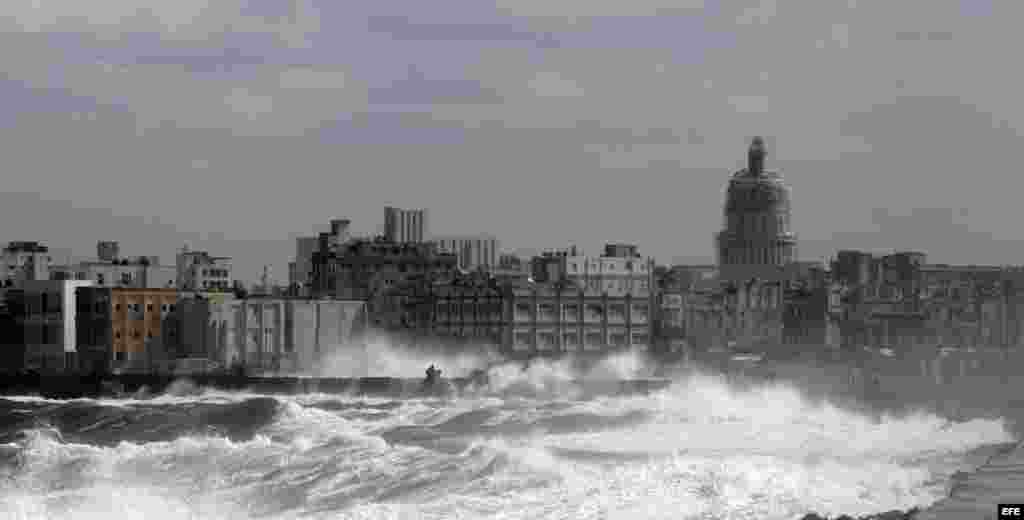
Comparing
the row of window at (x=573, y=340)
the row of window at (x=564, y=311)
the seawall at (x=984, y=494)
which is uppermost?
the row of window at (x=564, y=311)

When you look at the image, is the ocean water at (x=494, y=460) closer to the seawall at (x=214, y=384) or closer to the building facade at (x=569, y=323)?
the seawall at (x=214, y=384)

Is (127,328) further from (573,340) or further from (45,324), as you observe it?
(573,340)

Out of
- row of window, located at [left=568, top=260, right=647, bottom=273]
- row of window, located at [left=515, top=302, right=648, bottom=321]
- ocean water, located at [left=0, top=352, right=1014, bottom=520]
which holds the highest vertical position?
row of window, located at [left=568, top=260, right=647, bottom=273]

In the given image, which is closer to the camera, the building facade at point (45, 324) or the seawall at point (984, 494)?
the seawall at point (984, 494)

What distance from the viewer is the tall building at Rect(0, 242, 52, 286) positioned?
146 metres

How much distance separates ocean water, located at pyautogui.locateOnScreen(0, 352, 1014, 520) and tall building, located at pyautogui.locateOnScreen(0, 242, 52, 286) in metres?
55.4

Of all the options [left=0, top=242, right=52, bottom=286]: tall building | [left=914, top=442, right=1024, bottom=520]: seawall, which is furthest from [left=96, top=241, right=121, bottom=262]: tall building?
[left=914, top=442, right=1024, bottom=520]: seawall

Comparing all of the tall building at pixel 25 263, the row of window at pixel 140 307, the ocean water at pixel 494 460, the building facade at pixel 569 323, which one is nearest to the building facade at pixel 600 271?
the building facade at pixel 569 323

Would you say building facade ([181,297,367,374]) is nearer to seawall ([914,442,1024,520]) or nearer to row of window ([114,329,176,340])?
row of window ([114,329,176,340])

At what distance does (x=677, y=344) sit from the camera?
130375 mm

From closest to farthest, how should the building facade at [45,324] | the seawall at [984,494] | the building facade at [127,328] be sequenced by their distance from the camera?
1. the seawall at [984,494]
2. the building facade at [127,328]
3. the building facade at [45,324]

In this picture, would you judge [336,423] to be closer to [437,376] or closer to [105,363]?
[437,376]

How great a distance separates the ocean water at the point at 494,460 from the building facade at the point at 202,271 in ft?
173

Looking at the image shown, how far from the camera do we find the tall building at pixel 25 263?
480 ft
